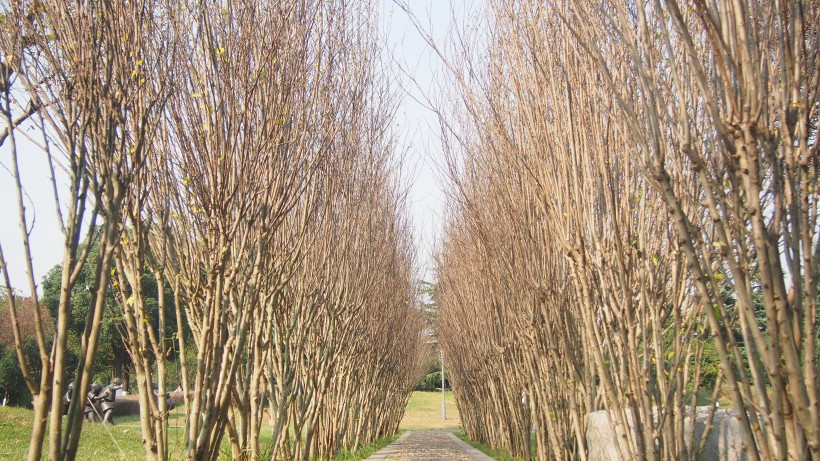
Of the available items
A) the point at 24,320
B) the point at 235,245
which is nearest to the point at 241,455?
the point at 235,245

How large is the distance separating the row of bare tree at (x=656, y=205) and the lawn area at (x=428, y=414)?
1153 inches

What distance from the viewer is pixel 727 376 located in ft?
7.74

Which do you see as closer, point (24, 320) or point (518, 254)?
point (518, 254)

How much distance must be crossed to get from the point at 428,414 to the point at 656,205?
147 ft

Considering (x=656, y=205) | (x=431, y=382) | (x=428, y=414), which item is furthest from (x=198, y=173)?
(x=431, y=382)

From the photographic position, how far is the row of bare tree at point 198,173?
304cm

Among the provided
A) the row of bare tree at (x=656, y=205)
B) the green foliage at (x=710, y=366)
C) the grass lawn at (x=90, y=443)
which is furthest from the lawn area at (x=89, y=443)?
the green foliage at (x=710, y=366)

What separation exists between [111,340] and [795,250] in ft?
108

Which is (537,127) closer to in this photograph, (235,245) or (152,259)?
(235,245)

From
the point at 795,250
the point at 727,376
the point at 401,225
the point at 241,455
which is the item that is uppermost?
the point at 401,225

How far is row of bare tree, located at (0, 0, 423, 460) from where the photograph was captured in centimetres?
304

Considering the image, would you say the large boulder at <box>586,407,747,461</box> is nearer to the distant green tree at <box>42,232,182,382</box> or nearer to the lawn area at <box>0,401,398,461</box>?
the lawn area at <box>0,401,398,461</box>

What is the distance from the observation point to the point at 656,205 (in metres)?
5.27

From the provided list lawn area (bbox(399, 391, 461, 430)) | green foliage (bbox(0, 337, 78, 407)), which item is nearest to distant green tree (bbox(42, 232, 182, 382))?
green foliage (bbox(0, 337, 78, 407))
